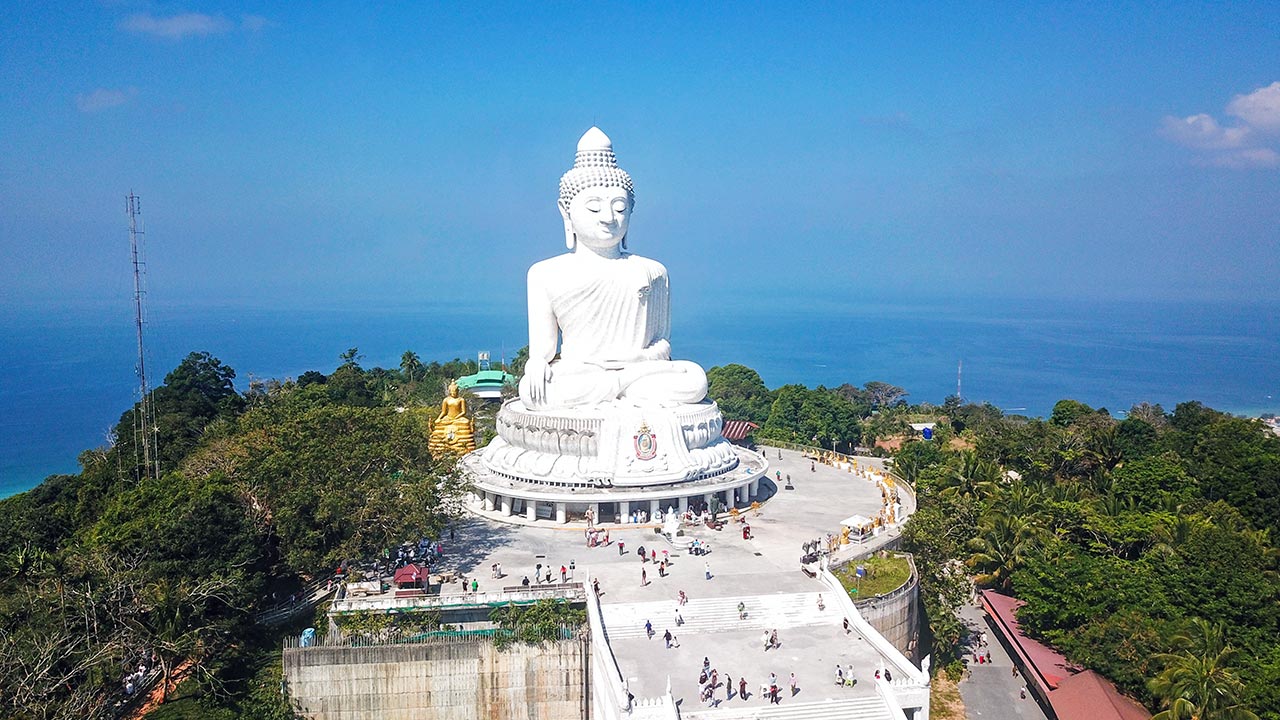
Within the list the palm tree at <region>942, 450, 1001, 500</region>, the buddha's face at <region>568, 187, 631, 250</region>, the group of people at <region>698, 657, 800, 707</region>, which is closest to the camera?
the group of people at <region>698, 657, 800, 707</region>

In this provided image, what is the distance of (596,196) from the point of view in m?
29.5

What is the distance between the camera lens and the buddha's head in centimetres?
2956

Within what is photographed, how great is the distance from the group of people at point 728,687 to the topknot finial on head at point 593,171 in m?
17.2

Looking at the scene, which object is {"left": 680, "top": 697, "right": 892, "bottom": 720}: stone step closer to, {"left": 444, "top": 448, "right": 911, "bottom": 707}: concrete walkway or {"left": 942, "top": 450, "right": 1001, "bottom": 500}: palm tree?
{"left": 444, "top": 448, "right": 911, "bottom": 707}: concrete walkway

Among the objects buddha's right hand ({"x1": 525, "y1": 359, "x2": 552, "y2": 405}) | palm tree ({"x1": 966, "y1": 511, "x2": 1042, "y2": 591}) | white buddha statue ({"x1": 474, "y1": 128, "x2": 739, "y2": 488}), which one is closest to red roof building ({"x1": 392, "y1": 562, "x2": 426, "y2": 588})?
white buddha statue ({"x1": 474, "y1": 128, "x2": 739, "y2": 488})

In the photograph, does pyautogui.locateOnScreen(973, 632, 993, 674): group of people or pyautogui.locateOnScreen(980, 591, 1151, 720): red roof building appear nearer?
pyautogui.locateOnScreen(980, 591, 1151, 720): red roof building

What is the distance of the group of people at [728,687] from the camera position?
1672 cm

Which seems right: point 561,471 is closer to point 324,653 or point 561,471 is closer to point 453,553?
point 453,553

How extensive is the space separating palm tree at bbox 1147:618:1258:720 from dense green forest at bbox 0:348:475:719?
54.0ft

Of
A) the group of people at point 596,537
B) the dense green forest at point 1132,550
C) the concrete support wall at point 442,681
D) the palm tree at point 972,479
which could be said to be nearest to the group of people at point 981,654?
the dense green forest at point 1132,550

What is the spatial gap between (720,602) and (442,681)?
6.41 meters

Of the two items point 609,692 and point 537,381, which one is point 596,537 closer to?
point 537,381

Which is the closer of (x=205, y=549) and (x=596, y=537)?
(x=205, y=549)

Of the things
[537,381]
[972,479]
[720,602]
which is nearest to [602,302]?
[537,381]
